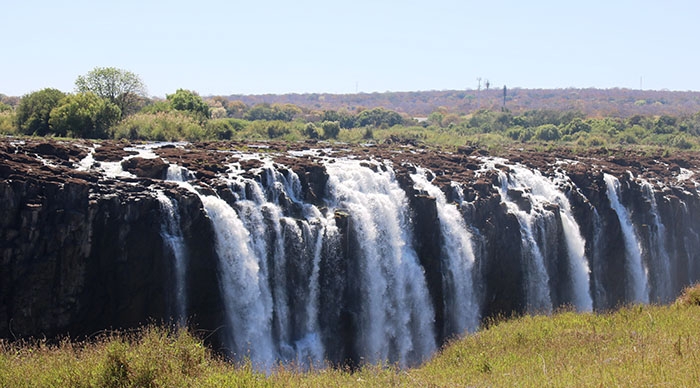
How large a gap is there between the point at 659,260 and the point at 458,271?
61.9 feet

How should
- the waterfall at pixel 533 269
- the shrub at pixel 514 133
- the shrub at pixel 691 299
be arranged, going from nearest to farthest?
the shrub at pixel 691 299
the waterfall at pixel 533 269
the shrub at pixel 514 133

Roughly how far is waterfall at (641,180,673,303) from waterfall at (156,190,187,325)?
32683 mm

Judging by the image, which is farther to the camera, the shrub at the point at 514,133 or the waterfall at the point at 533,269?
the shrub at the point at 514,133

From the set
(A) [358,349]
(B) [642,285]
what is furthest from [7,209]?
(B) [642,285]

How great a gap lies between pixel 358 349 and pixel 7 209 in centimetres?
1615

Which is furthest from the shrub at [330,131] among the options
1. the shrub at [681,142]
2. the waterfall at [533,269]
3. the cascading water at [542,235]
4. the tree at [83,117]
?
the shrub at [681,142]

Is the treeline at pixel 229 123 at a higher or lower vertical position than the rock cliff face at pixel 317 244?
higher

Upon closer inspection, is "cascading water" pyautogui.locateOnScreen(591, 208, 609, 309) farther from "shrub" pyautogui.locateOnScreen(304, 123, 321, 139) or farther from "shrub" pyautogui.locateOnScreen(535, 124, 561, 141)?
"shrub" pyautogui.locateOnScreen(535, 124, 561, 141)

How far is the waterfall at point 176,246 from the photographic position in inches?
926

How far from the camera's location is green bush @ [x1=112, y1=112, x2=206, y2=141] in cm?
4771

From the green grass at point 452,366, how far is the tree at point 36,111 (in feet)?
125

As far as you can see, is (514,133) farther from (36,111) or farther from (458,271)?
(36,111)

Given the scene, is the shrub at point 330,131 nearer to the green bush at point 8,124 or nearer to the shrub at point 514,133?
the shrub at point 514,133

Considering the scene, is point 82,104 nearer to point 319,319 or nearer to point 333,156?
point 333,156
